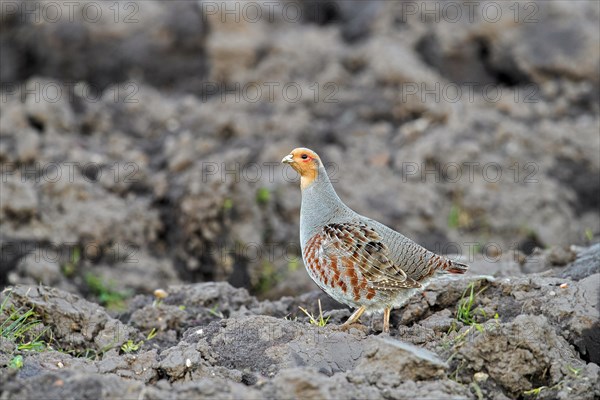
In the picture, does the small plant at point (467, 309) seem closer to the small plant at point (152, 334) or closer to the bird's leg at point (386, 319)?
the bird's leg at point (386, 319)

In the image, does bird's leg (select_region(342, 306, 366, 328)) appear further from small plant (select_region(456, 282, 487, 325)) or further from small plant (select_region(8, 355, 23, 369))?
small plant (select_region(8, 355, 23, 369))

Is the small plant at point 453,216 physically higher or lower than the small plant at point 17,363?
lower

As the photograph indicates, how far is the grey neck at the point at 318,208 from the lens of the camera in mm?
5305

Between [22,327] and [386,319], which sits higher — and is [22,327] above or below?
Answer: below

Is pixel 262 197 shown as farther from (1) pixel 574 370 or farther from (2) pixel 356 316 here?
(1) pixel 574 370

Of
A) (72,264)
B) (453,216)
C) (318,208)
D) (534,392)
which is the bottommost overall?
(72,264)

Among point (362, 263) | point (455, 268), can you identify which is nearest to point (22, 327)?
point (362, 263)

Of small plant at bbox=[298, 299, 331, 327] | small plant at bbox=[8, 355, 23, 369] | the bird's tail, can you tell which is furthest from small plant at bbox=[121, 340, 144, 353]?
the bird's tail

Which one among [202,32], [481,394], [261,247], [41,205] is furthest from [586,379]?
[202,32]

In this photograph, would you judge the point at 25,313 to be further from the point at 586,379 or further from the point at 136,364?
the point at 586,379

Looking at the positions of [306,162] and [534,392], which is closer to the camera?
[534,392]

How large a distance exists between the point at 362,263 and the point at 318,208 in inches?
21.5

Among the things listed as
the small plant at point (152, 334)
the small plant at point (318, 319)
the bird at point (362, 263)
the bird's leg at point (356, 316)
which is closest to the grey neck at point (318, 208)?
the bird at point (362, 263)

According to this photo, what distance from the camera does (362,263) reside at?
503 centimetres
